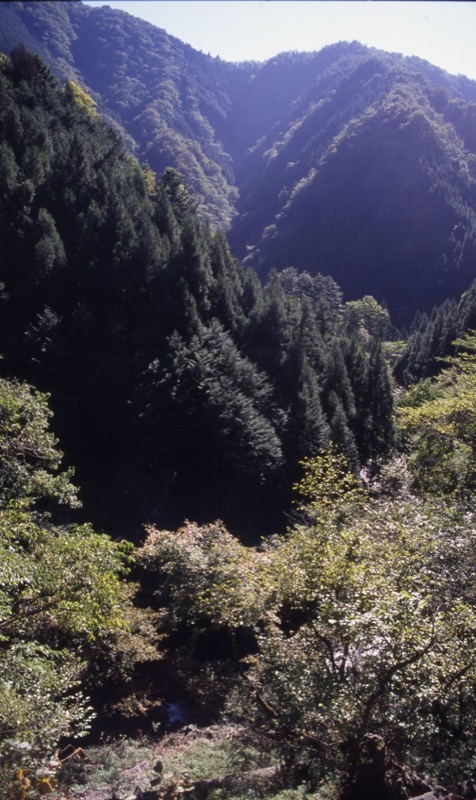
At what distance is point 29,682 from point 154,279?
89.6ft

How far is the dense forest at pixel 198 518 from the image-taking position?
23.7ft

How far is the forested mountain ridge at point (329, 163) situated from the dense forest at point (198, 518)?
214 feet

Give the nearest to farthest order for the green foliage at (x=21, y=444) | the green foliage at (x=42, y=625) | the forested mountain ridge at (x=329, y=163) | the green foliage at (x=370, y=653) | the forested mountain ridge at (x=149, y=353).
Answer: the green foliage at (x=42, y=625), the green foliage at (x=370, y=653), the green foliage at (x=21, y=444), the forested mountain ridge at (x=149, y=353), the forested mountain ridge at (x=329, y=163)

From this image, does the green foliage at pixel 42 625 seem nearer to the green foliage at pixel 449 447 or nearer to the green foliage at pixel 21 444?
the green foliage at pixel 21 444

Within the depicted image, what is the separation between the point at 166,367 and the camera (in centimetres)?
2761

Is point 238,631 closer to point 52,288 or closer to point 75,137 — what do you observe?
point 52,288

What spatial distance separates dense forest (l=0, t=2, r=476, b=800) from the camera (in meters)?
7.22

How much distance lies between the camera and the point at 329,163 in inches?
5979

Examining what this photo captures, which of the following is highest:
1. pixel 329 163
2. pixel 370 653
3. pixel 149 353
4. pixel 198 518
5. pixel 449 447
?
pixel 329 163

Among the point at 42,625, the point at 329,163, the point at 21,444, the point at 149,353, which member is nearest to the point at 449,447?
the point at 21,444

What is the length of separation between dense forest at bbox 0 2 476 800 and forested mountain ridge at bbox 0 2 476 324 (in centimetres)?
6535

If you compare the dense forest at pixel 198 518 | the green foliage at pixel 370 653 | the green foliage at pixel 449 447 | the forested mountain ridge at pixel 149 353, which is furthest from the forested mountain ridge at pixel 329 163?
the green foliage at pixel 370 653

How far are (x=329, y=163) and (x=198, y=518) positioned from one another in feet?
480

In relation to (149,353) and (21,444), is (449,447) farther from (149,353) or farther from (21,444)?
(149,353)
